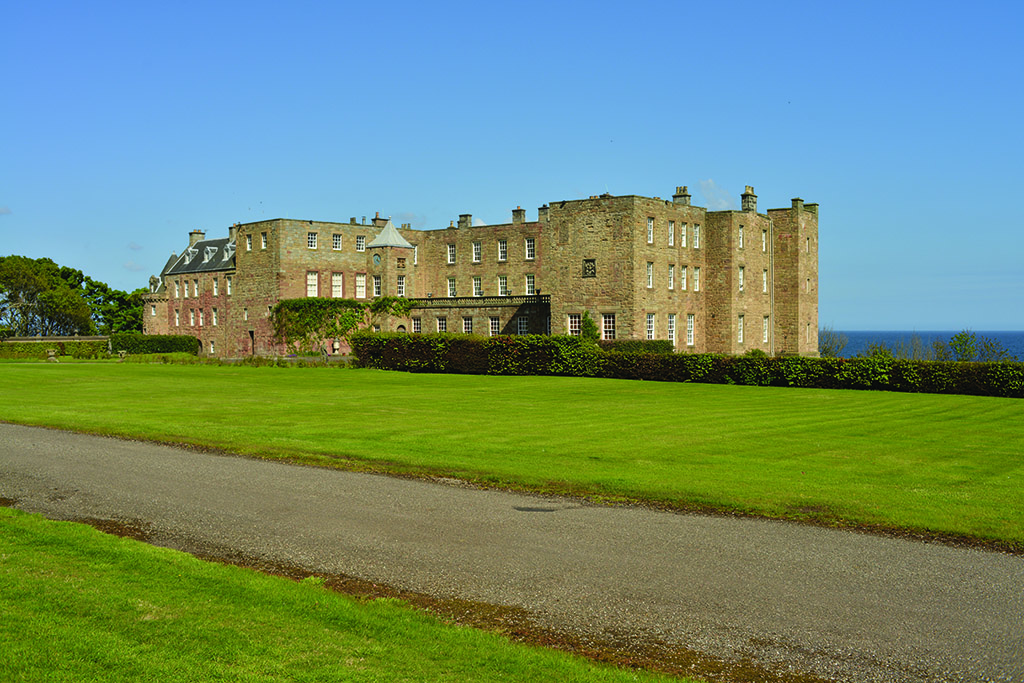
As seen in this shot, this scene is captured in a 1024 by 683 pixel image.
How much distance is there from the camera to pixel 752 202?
56.2m

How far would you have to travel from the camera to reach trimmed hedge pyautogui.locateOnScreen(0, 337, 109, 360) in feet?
199

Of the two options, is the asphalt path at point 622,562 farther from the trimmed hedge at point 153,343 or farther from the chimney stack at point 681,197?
the trimmed hedge at point 153,343

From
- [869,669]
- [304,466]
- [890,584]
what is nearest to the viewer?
[869,669]

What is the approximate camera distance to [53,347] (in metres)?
61.4

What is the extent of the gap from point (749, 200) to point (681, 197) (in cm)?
500

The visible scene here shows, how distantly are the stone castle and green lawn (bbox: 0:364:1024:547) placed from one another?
1760 centimetres

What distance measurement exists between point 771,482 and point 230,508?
26.7 feet

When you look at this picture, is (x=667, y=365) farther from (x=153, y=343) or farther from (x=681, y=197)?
(x=153, y=343)

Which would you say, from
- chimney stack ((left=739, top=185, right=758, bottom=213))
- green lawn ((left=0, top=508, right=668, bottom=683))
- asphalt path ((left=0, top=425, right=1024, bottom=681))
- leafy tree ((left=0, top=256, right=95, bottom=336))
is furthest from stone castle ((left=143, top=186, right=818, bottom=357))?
green lawn ((left=0, top=508, right=668, bottom=683))

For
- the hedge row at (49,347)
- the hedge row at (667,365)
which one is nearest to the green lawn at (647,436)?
the hedge row at (667,365)

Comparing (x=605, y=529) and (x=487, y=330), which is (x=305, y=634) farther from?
(x=487, y=330)

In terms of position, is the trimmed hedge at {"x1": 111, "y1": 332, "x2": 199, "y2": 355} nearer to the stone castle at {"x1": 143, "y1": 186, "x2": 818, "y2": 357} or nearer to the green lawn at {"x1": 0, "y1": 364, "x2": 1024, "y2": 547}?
the stone castle at {"x1": 143, "y1": 186, "x2": 818, "y2": 357}

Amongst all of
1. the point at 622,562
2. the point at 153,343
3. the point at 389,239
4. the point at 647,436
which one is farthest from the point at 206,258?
the point at 622,562

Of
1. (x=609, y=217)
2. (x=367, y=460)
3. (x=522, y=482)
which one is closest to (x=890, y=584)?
(x=522, y=482)
